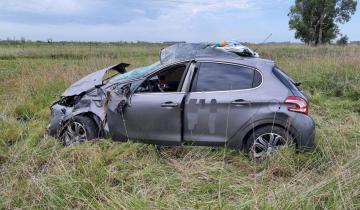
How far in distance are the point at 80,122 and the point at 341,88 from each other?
7.75 m

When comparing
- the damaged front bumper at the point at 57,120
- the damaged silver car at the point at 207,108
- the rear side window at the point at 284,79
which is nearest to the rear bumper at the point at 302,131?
the damaged silver car at the point at 207,108

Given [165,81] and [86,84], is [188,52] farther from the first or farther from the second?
[86,84]

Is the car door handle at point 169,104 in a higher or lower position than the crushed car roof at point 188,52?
lower

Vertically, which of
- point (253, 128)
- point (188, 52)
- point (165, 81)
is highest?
point (188, 52)

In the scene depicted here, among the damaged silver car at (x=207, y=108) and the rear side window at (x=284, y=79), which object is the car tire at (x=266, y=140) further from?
the rear side window at (x=284, y=79)

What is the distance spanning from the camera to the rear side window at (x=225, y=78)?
493 cm

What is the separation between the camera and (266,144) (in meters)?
4.85

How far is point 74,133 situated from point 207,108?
203 centimetres

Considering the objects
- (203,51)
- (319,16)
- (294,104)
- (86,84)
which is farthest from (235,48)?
(319,16)

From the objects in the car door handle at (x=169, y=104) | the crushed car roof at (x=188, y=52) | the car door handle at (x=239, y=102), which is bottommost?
the car door handle at (x=169, y=104)

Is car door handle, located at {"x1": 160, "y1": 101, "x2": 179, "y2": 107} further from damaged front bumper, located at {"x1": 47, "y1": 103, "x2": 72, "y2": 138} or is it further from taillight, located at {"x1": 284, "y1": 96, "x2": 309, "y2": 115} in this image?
damaged front bumper, located at {"x1": 47, "y1": 103, "x2": 72, "y2": 138}

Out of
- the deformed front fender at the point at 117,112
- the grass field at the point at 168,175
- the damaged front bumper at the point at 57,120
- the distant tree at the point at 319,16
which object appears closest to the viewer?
the grass field at the point at 168,175

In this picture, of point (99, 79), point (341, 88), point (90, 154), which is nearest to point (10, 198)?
point (90, 154)

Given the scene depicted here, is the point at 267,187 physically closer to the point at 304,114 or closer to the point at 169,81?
the point at 304,114
